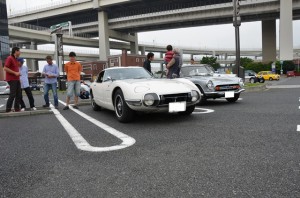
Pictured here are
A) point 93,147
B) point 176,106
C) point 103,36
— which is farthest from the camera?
point 103,36

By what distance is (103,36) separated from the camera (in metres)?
59.0

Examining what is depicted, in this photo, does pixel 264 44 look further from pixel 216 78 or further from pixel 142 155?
pixel 142 155

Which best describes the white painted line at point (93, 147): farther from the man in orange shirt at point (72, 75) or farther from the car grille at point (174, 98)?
the man in orange shirt at point (72, 75)

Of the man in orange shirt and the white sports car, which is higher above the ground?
the man in orange shirt

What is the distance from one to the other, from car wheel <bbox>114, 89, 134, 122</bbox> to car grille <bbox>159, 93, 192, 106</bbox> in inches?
26.0

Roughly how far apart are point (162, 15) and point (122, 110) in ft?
173

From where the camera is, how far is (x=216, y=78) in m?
7.85

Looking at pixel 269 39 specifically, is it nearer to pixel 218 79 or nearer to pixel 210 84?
pixel 218 79

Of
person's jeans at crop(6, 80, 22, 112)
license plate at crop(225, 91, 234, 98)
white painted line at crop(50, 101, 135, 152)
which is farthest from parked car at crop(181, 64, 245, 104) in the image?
person's jeans at crop(6, 80, 22, 112)

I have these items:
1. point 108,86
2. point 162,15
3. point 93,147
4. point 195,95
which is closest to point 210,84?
point 195,95

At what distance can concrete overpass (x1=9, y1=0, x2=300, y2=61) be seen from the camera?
46938 mm

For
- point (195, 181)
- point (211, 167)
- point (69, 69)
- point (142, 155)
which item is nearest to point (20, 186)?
point (142, 155)

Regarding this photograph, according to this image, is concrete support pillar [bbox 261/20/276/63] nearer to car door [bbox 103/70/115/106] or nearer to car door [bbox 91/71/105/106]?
car door [bbox 91/71/105/106]

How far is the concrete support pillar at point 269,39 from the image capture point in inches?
2244
